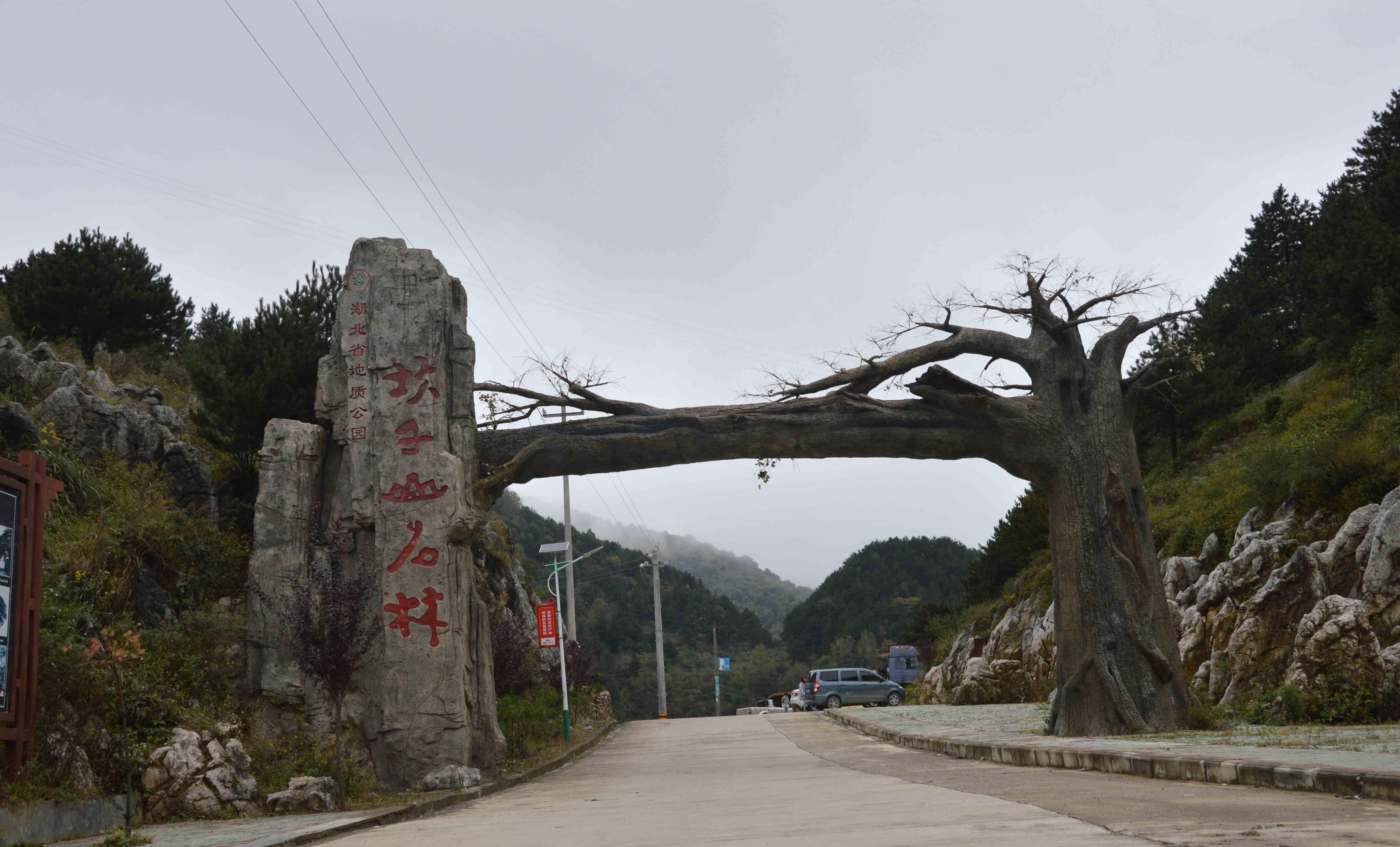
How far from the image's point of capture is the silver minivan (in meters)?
37.5

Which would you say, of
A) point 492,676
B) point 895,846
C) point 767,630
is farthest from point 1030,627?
point 767,630

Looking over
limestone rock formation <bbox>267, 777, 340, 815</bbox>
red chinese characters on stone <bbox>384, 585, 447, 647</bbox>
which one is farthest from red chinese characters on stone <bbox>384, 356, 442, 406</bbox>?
limestone rock formation <bbox>267, 777, 340, 815</bbox>

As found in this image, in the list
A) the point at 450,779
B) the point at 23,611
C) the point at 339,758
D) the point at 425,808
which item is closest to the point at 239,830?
the point at 339,758

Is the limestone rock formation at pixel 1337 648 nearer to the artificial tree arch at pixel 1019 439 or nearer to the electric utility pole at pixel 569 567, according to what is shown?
the artificial tree arch at pixel 1019 439

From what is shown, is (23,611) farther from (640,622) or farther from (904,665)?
(640,622)

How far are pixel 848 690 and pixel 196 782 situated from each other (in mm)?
30277

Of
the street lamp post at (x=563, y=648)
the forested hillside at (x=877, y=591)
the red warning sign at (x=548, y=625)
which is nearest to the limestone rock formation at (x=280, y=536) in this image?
the street lamp post at (x=563, y=648)

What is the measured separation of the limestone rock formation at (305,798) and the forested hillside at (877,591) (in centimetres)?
6521

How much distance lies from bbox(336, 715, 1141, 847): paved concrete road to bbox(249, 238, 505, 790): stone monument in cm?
160

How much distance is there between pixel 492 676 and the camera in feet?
46.4

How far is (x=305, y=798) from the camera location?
34.5 feet

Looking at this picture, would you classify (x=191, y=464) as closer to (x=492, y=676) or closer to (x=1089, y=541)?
(x=492, y=676)

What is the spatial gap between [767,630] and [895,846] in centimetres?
8436

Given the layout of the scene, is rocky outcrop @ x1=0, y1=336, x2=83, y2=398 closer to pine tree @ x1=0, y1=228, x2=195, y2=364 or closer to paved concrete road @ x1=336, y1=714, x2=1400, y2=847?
pine tree @ x1=0, y1=228, x2=195, y2=364
